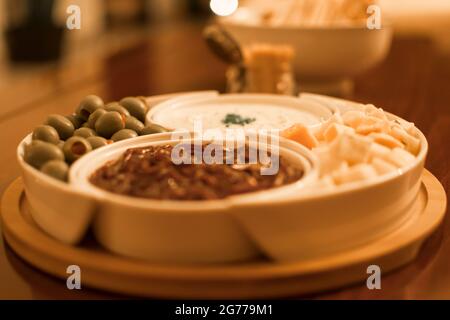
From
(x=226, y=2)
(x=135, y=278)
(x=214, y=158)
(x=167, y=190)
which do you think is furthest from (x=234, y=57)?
(x=135, y=278)

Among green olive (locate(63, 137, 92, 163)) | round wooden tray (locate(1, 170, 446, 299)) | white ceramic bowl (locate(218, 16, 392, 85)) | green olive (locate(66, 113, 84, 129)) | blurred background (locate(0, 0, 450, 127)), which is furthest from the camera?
blurred background (locate(0, 0, 450, 127))

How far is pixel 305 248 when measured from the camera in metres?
0.81

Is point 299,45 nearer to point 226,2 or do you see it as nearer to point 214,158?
point 226,2

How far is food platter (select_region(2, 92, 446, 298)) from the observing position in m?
0.78

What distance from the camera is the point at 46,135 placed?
1.08 meters

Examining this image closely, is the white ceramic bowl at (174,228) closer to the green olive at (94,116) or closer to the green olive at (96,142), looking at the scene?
the green olive at (96,142)

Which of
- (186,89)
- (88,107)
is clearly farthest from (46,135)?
(186,89)

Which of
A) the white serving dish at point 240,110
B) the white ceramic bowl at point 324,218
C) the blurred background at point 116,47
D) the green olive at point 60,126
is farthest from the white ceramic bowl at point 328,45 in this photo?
the white ceramic bowl at point 324,218

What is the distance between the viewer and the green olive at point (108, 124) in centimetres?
116

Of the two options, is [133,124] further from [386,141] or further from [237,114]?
[386,141]

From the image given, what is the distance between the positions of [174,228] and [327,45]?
1175 mm

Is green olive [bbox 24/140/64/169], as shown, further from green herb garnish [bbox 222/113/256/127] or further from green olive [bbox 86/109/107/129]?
green herb garnish [bbox 222/113/256/127]

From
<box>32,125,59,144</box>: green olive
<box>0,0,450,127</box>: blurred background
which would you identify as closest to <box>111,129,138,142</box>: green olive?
<box>32,125,59,144</box>: green olive

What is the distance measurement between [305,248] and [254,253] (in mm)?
65
